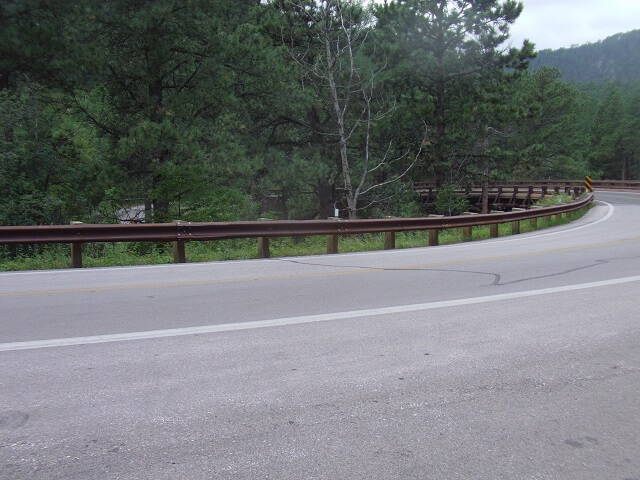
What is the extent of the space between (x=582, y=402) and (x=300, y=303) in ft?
12.0

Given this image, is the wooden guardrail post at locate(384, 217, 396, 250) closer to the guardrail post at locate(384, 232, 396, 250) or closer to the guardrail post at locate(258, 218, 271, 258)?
the guardrail post at locate(384, 232, 396, 250)

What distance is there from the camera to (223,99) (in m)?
20.6

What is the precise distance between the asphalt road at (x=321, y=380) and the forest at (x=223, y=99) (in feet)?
37.4

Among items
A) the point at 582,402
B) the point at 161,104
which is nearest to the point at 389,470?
the point at 582,402

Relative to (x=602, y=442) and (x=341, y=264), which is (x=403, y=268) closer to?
(x=341, y=264)

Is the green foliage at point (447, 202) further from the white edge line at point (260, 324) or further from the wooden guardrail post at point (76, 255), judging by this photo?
the white edge line at point (260, 324)

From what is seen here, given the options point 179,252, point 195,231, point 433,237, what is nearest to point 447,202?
point 433,237

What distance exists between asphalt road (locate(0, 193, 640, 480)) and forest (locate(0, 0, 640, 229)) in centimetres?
1139

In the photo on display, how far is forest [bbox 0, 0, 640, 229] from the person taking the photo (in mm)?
18500

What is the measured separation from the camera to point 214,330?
5805 mm

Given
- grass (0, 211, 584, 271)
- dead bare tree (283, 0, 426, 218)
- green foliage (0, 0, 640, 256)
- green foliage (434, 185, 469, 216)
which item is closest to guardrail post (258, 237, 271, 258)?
grass (0, 211, 584, 271)

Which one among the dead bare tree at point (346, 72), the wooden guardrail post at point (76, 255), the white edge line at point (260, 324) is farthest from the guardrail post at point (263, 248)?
the dead bare tree at point (346, 72)

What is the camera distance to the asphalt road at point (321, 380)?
3262mm

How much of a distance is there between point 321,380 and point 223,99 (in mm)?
17670
